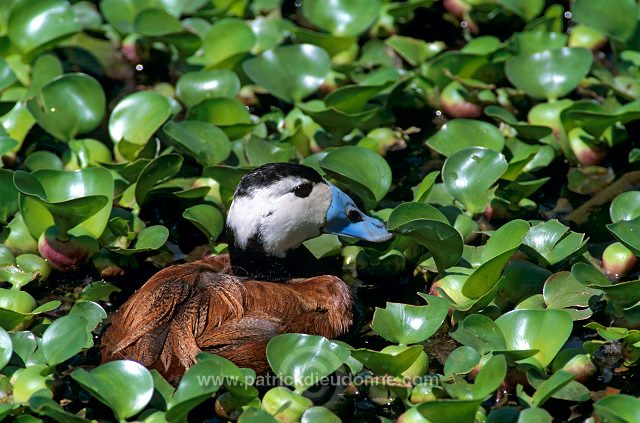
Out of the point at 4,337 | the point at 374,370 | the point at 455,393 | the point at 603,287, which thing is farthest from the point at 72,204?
the point at 603,287

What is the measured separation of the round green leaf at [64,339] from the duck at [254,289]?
20cm

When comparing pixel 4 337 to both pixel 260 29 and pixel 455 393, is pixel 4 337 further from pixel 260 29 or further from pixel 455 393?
pixel 260 29

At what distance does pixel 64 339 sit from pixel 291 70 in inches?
92.1

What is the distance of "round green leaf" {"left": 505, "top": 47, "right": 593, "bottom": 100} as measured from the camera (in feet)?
19.0

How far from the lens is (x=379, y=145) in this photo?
5832 millimetres

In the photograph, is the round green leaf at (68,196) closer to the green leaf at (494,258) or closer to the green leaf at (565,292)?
the green leaf at (494,258)

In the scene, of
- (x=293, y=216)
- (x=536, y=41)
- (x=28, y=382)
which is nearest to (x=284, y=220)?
(x=293, y=216)

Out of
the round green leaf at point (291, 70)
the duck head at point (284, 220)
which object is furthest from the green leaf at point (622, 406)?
the round green leaf at point (291, 70)

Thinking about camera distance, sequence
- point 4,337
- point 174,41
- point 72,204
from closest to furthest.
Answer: point 4,337, point 72,204, point 174,41

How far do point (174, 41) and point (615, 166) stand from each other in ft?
8.39

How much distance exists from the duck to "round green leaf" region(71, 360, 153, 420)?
252mm

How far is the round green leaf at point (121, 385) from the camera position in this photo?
12.3 feet

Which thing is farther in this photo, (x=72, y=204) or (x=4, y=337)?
(x=72, y=204)

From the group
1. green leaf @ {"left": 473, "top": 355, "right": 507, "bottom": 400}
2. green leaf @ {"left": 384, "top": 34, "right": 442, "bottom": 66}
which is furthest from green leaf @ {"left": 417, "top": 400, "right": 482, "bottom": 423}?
green leaf @ {"left": 384, "top": 34, "right": 442, "bottom": 66}
